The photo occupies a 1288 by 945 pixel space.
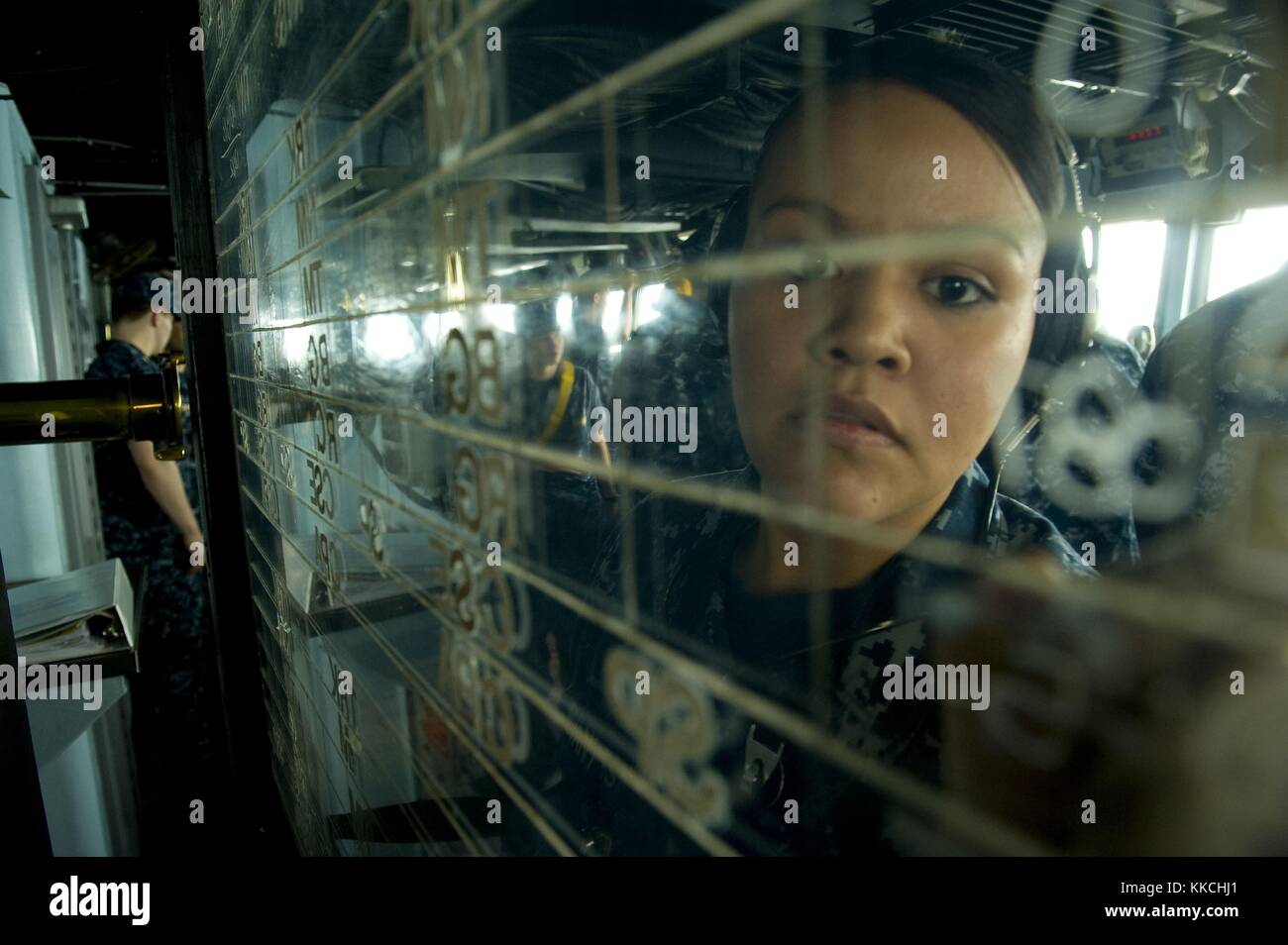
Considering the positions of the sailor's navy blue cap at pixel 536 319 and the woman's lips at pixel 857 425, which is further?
the sailor's navy blue cap at pixel 536 319

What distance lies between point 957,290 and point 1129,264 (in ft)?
0.21

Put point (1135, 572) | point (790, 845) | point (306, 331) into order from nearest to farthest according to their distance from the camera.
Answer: point (1135, 572) < point (790, 845) < point (306, 331)

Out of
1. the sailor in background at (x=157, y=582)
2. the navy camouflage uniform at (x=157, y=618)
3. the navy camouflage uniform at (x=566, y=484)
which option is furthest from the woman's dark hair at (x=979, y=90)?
the navy camouflage uniform at (x=157, y=618)

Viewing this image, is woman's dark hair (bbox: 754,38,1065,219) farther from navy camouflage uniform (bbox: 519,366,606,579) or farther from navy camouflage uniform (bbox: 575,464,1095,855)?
navy camouflage uniform (bbox: 519,366,606,579)

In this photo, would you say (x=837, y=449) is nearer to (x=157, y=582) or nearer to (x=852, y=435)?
(x=852, y=435)

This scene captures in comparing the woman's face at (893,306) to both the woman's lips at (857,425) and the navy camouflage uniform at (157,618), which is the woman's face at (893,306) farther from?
the navy camouflage uniform at (157,618)

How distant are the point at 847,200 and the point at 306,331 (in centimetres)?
95

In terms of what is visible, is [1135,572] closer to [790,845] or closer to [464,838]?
[790,845]

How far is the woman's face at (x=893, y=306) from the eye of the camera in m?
0.32

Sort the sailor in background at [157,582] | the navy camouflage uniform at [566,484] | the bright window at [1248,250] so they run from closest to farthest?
the bright window at [1248,250]
the navy camouflage uniform at [566,484]
the sailor in background at [157,582]

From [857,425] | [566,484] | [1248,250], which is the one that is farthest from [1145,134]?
[566,484]

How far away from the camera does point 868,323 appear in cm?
33
